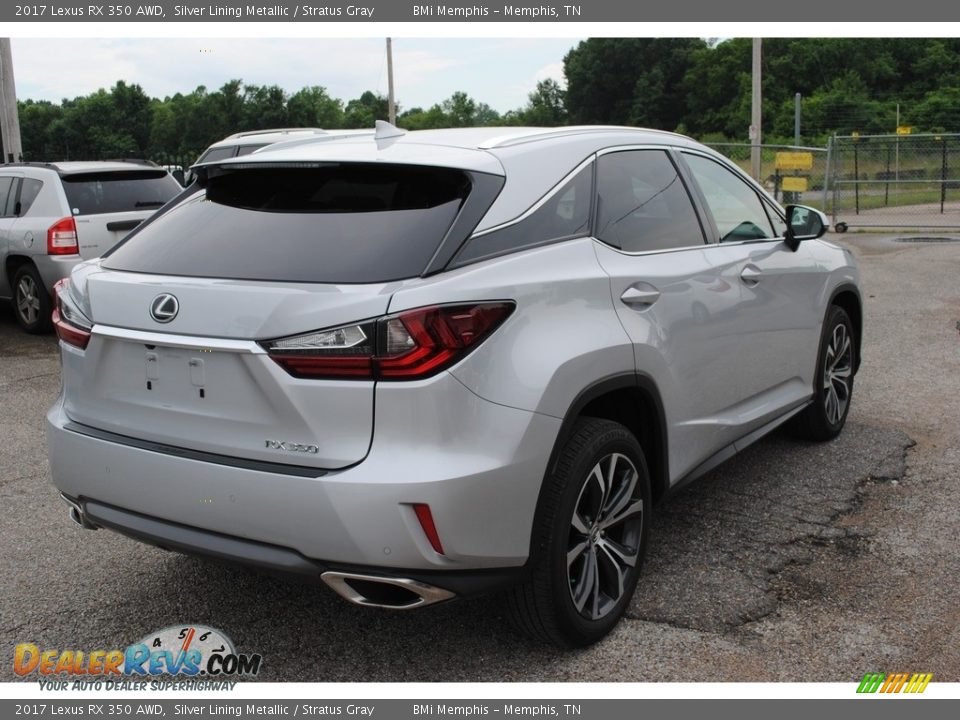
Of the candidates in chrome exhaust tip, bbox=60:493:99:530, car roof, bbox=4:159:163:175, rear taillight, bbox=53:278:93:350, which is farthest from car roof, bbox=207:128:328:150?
chrome exhaust tip, bbox=60:493:99:530

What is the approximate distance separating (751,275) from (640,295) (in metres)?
1.11

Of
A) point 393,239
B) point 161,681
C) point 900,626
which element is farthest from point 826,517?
point 161,681

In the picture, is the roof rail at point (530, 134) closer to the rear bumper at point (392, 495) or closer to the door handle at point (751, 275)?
the door handle at point (751, 275)

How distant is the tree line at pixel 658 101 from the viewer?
187 feet

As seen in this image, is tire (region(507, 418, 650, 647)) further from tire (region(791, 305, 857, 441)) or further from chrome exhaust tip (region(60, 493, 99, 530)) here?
tire (region(791, 305, 857, 441))

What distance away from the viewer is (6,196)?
10484 mm

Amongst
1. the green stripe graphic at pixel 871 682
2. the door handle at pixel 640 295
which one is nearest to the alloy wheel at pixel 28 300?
the door handle at pixel 640 295

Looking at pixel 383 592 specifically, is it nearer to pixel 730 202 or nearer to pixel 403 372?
pixel 403 372

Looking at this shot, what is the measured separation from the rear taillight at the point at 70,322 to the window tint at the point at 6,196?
7.65 metres

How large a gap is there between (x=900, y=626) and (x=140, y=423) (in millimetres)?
2667

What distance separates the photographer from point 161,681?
3309 mm

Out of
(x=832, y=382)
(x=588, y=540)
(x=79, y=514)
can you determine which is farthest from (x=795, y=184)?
(x=79, y=514)

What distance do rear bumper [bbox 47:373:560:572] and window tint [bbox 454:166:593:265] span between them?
48 cm

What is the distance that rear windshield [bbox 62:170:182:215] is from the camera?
9891 mm
